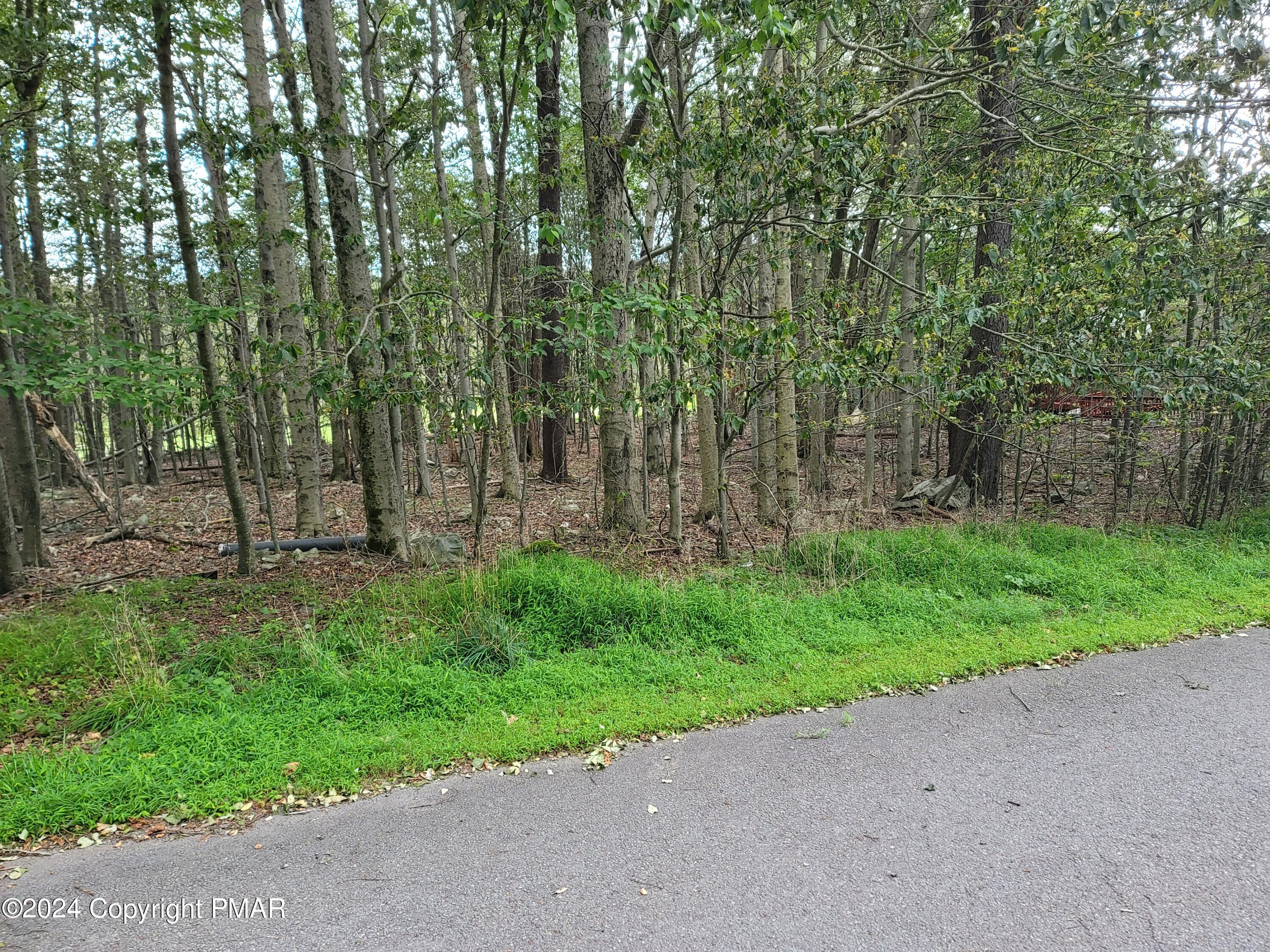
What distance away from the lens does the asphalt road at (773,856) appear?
7.32 ft

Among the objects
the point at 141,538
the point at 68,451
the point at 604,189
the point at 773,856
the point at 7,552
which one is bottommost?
the point at 773,856

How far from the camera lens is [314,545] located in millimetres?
7016

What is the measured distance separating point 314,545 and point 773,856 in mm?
6352

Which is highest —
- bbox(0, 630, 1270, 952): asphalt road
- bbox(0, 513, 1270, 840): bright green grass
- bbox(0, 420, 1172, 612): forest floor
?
bbox(0, 420, 1172, 612): forest floor

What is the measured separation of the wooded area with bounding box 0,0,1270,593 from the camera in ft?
15.9

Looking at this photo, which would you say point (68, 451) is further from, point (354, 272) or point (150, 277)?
point (354, 272)

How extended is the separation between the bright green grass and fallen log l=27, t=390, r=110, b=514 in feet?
15.3

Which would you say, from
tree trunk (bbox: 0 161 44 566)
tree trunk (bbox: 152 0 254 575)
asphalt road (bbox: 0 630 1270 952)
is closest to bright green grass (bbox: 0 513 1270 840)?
asphalt road (bbox: 0 630 1270 952)

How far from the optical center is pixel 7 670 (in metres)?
3.93

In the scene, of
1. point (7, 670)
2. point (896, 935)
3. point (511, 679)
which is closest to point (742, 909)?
point (896, 935)

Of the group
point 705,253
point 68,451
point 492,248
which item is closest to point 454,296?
point 492,248

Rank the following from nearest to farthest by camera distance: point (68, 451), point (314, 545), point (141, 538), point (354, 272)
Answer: point (354, 272), point (314, 545), point (141, 538), point (68, 451)

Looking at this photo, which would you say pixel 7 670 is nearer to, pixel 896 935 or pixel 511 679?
pixel 511 679

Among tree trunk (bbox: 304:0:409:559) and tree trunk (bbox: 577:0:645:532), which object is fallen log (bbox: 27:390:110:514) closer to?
tree trunk (bbox: 304:0:409:559)
